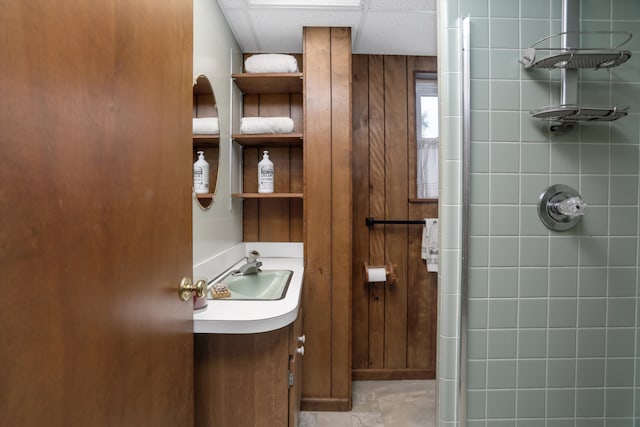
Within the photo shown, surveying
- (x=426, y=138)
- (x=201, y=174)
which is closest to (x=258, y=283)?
(x=201, y=174)

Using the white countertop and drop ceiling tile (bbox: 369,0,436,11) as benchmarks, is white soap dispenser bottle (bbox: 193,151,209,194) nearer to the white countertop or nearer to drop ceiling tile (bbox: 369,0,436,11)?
the white countertop

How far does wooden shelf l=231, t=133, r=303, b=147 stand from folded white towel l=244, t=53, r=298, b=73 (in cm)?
40

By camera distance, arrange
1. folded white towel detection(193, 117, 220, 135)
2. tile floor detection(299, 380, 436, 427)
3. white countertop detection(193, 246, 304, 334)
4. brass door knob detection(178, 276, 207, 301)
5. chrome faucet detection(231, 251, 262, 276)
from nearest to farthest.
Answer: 1. brass door knob detection(178, 276, 207, 301)
2. white countertop detection(193, 246, 304, 334)
3. folded white towel detection(193, 117, 220, 135)
4. chrome faucet detection(231, 251, 262, 276)
5. tile floor detection(299, 380, 436, 427)

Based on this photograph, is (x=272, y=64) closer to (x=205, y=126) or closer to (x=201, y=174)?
(x=205, y=126)

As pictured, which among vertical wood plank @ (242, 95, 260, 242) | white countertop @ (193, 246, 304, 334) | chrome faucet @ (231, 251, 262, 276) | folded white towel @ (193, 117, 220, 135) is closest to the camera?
white countertop @ (193, 246, 304, 334)

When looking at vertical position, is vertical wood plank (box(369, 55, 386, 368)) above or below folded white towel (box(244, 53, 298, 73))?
below

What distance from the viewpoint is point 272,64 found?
2070mm

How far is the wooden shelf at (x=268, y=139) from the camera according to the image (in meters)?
2.04

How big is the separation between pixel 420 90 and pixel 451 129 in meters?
1.65

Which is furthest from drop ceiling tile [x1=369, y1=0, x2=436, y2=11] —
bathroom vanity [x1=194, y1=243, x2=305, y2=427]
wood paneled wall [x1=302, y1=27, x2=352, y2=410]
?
bathroom vanity [x1=194, y1=243, x2=305, y2=427]

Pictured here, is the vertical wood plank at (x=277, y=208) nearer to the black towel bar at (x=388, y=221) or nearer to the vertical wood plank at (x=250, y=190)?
the vertical wood plank at (x=250, y=190)

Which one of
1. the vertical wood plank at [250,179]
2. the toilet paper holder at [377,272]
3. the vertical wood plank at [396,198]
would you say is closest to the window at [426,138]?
the vertical wood plank at [396,198]

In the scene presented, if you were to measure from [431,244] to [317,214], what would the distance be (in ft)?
2.74

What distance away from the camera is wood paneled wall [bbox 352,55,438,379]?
2.38 meters
